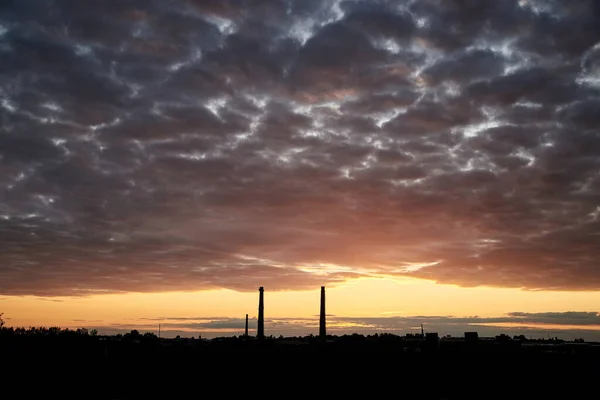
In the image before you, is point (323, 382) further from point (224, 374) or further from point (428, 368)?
point (428, 368)

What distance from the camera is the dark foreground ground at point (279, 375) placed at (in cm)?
3359

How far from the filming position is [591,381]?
4031 centimetres

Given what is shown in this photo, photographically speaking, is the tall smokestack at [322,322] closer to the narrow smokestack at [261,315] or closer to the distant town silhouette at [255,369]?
the narrow smokestack at [261,315]

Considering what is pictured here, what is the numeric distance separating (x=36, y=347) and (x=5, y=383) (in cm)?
1657

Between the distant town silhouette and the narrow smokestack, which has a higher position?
the narrow smokestack

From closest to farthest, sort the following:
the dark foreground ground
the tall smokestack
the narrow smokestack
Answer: the dark foreground ground → the tall smokestack → the narrow smokestack

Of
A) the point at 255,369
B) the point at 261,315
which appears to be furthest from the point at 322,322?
the point at 255,369

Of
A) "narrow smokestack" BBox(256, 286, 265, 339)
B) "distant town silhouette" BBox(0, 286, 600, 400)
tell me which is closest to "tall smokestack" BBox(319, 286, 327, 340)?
"narrow smokestack" BBox(256, 286, 265, 339)

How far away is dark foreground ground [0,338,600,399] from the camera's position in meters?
33.6

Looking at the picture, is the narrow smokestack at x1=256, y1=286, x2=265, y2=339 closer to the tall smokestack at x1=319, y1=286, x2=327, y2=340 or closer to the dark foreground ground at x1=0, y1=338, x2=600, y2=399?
the tall smokestack at x1=319, y1=286, x2=327, y2=340

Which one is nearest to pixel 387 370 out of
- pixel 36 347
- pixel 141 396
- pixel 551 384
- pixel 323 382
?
pixel 323 382

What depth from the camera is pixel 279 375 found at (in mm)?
42719

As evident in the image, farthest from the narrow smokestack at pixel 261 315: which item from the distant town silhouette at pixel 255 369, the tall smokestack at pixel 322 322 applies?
the distant town silhouette at pixel 255 369

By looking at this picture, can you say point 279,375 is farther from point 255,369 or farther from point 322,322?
point 322,322
